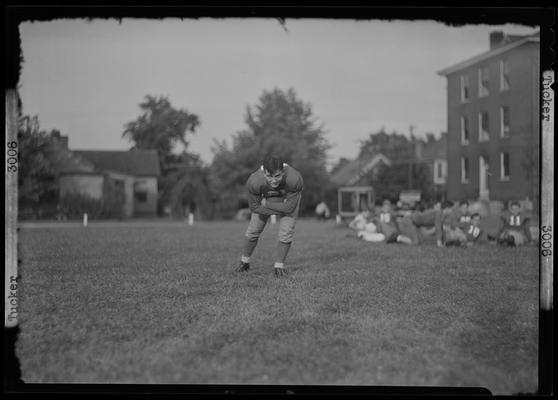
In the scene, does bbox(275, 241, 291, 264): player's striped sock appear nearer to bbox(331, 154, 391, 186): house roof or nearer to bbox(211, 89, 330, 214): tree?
bbox(211, 89, 330, 214): tree

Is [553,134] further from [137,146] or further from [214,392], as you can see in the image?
[137,146]

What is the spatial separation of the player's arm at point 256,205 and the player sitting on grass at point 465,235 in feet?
14.2

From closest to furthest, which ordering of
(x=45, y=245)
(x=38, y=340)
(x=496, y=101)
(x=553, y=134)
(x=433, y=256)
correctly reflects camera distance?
(x=38, y=340), (x=553, y=134), (x=45, y=245), (x=496, y=101), (x=433, y=256)

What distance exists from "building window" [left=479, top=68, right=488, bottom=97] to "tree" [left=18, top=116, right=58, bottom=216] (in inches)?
163

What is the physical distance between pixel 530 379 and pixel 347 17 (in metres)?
2.98

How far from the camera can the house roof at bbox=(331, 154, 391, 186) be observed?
6.54 m

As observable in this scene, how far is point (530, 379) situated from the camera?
3.51m

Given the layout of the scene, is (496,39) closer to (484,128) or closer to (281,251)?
(484,128)

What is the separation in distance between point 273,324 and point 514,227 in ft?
15.4

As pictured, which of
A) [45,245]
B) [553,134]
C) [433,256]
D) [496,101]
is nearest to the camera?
[553,134]

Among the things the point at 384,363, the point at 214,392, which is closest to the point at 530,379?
the point at 384,363

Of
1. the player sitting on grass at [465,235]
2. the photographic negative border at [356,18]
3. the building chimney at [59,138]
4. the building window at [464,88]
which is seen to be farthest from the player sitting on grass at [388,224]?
the building chimney at [59,138]

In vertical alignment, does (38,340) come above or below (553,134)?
below

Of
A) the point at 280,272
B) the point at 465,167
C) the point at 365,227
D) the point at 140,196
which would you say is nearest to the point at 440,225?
the point at 365,227
